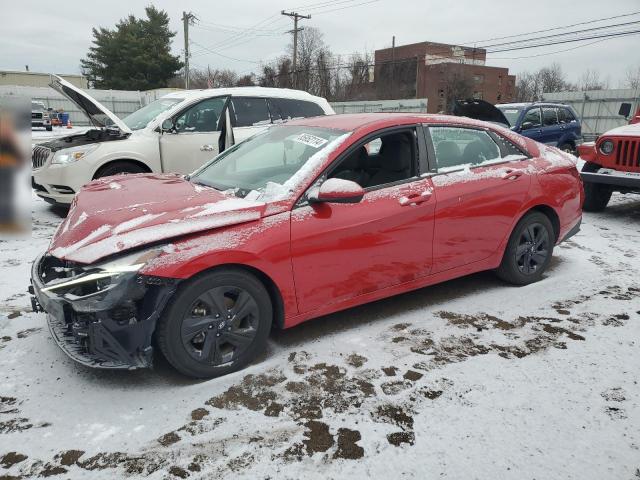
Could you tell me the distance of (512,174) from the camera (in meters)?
4.16

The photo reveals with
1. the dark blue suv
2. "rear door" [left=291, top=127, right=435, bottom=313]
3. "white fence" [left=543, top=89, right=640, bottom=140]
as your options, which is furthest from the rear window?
"white fence" [left=543, top=89, right=640, bottom=140]

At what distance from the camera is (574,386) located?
2.87m

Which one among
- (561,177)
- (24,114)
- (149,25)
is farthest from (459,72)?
(24,114)

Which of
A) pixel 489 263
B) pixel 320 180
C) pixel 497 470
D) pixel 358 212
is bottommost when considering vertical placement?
pixel 497 470

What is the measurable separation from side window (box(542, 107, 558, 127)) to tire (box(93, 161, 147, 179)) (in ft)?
34.5

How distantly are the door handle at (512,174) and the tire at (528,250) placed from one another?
390 mm

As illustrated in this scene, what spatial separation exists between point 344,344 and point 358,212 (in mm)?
924

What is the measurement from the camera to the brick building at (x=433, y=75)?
59.2 meters

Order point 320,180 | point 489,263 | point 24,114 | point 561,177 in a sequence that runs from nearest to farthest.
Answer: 1. point 24,114
2. point 320,180
3. point 489,263
4. point 561,177

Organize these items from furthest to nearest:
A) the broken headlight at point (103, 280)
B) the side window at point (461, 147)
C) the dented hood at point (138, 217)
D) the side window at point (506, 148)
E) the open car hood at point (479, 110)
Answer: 1. the open car hood at point (479, 110)
2. the side window at point (506, 148)
3. the side window at point (461, 147)
4. the dented hood at point (138, 217)
5. the broken headlight at point (103, 280)

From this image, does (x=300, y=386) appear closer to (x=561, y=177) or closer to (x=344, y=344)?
(x=344, y=344)

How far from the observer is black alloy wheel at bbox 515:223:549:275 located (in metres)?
4.36

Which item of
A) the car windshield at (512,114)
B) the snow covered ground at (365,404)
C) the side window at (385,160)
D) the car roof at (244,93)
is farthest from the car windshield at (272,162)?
the car windshield at (512,114)

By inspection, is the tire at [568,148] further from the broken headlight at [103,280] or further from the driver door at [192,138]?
the broken headlight at [103,280]
